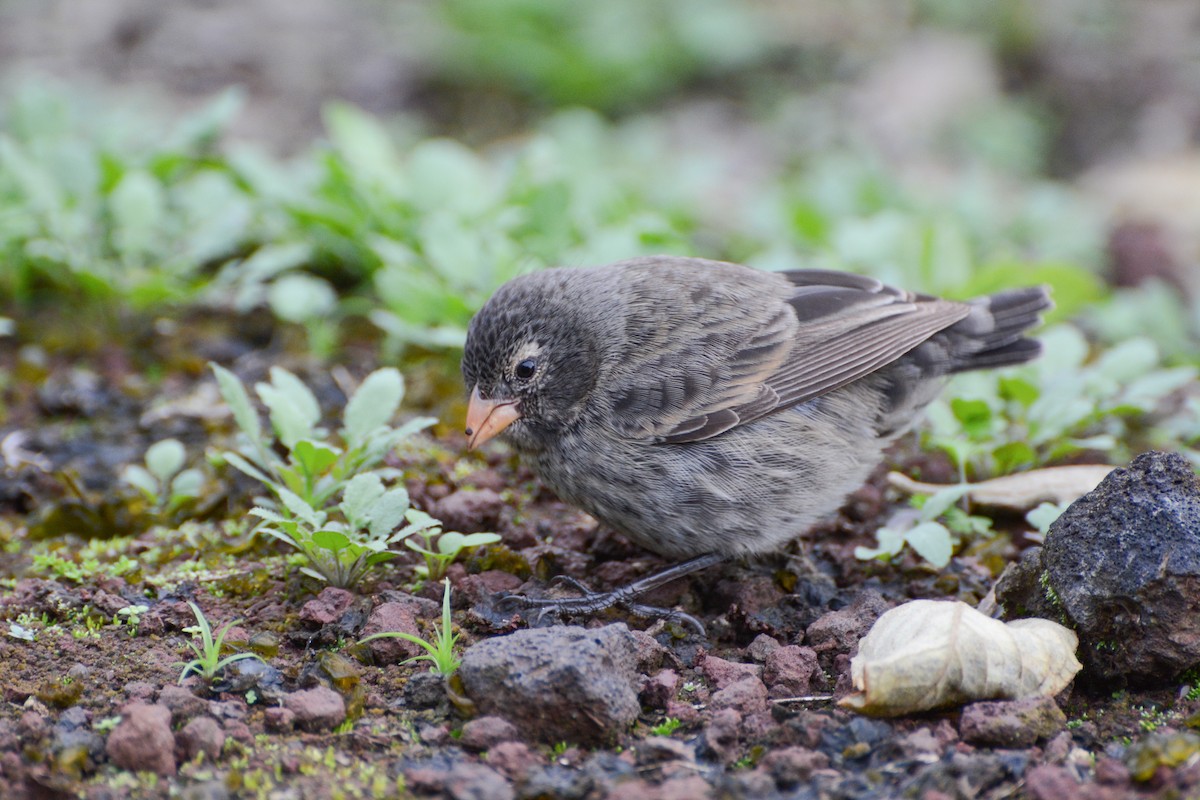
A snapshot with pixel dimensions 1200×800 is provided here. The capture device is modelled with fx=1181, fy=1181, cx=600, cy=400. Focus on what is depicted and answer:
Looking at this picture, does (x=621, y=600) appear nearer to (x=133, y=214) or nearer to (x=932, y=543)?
(x=932, y=543)

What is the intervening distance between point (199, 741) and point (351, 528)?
95cm

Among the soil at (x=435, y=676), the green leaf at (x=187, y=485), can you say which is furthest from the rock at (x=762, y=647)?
the green leaf at (x=187, y=485)

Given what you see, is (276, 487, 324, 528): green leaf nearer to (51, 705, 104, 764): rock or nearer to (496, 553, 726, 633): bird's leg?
(496, 553, 726, 633): bird's leg

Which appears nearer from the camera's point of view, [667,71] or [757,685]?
[757,685]

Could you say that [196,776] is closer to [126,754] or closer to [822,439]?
[126,754]

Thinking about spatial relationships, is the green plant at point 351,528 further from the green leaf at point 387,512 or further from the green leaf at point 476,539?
the green leaf at point 476,539

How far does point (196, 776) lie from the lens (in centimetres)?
302

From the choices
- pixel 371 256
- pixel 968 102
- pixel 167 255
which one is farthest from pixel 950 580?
pixel 968 102

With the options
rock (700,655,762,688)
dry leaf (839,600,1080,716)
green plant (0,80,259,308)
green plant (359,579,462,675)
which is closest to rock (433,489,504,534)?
green plant (359,579,462,675)

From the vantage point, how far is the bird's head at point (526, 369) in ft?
15.1

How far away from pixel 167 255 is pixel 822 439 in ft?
11.7

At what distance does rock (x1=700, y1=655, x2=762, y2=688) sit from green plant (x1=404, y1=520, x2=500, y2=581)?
0.83 meters

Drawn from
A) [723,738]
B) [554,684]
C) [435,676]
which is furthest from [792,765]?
[435,676]

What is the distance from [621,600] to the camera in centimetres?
429
